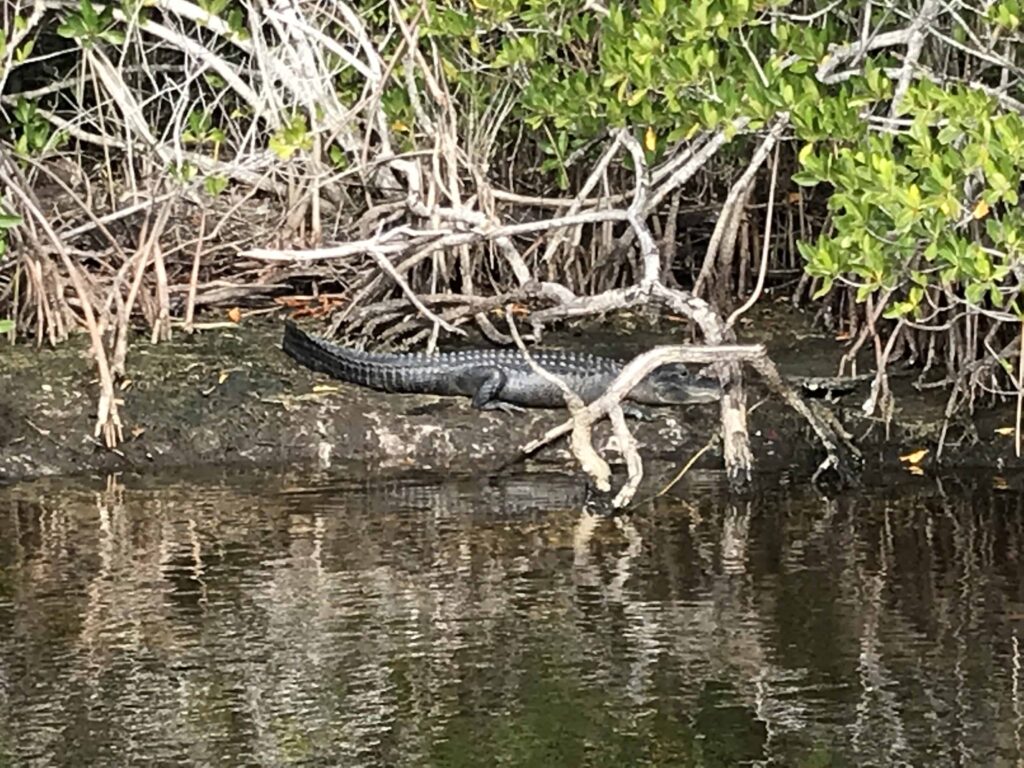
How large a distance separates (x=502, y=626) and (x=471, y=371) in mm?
2954

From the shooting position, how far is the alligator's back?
330 inches

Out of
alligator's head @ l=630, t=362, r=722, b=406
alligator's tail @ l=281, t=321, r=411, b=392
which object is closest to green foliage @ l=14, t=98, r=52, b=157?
alligator's tail @ l=281, t=321, r=411, b=392

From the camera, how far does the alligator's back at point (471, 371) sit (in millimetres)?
8375

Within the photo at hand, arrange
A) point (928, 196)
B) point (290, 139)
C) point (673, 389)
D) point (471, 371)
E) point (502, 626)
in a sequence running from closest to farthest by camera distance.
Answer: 1. point (502, 626)
2. point (928, 196)
3. point (290, 139)
4. point (673, 389)
5. point (471, 371)

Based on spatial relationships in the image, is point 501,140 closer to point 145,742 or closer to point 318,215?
point 318,215

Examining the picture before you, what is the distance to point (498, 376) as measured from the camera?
8391 millimetres

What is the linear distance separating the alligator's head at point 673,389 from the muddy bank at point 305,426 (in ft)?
0.21

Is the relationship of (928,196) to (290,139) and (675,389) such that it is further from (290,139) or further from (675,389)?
(290,139)

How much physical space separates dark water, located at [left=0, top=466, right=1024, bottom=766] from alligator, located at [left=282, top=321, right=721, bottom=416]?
3.04ft

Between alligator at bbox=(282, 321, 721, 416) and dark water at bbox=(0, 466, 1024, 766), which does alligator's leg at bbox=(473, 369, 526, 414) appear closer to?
alligator at bbox=(282, 321, 721, 416)

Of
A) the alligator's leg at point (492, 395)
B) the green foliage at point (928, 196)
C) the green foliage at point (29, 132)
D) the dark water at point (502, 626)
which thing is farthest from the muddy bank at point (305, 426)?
the green foliage at point (928, 196)

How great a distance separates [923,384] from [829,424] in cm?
81

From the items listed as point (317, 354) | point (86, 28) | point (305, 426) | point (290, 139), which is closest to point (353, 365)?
point (317, 354)

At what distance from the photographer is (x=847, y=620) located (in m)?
5.64
